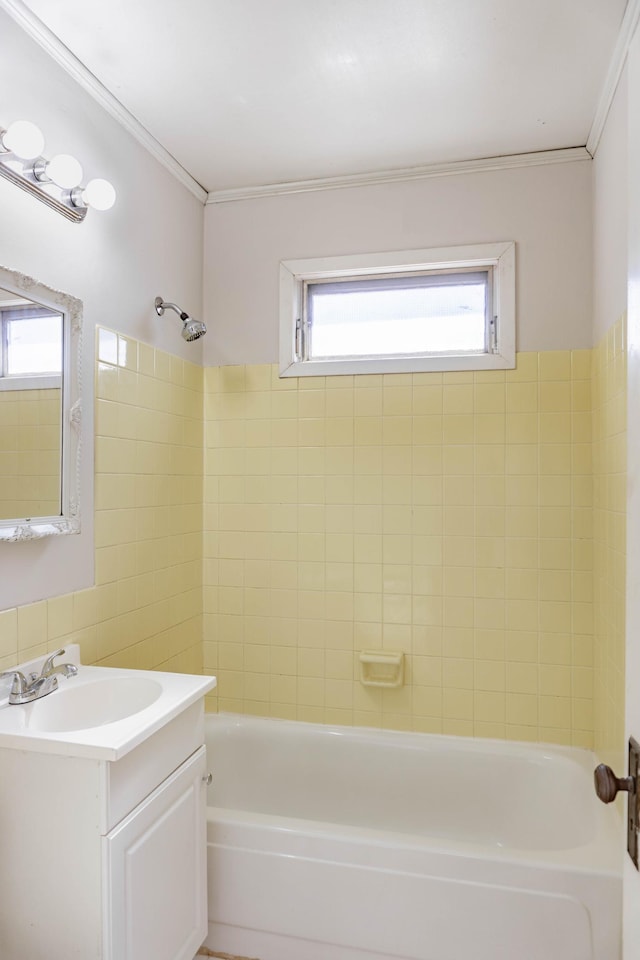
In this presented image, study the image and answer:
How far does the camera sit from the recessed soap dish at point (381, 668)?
2.46 meters

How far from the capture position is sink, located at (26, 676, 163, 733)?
1.62 m

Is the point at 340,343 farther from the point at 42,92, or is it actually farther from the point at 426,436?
the point at 42,92

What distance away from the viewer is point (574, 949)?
165 centimetres

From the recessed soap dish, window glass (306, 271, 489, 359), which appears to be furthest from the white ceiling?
the recessed soap dish

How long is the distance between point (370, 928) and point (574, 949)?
0.56 meters

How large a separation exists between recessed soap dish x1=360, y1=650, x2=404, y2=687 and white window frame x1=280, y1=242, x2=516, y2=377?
1.19 metres

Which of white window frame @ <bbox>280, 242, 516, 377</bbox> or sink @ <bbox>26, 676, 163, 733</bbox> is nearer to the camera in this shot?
sink @ <bbox>26, 676, 163, 733</bbox>

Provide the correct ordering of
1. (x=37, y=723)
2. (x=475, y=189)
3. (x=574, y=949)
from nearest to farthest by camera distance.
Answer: (x=37, y=723), (x=574, y=949), (x=475, y=189)

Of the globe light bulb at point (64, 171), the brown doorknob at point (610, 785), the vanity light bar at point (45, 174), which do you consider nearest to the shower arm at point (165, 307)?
the vanity light bar at point (45, 174)

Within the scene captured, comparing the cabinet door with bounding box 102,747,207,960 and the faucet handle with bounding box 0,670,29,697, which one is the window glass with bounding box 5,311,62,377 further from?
the cabinet door with bounding box 102,747,207,960

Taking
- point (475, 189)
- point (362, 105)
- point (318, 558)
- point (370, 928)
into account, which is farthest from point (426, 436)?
point (370, 928)

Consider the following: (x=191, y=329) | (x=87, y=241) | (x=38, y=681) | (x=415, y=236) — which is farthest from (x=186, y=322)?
(x=38, y=681)

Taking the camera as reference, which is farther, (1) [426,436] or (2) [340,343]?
(2) [340,343]

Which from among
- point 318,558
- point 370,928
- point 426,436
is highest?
point 426,436
